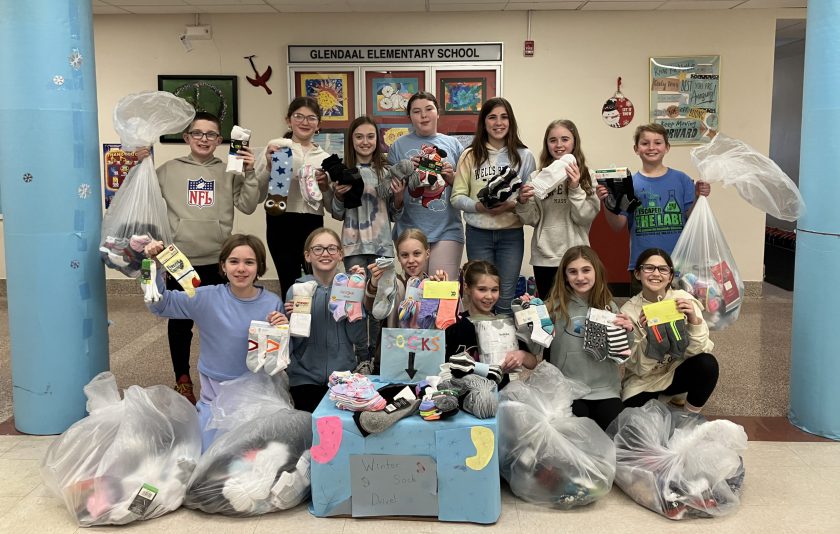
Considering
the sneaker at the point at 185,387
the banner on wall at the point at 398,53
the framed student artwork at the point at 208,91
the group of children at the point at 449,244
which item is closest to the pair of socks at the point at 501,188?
the group of children at the point at 449,244

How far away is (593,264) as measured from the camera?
284cm

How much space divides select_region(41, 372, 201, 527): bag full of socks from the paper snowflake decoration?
4.25ft

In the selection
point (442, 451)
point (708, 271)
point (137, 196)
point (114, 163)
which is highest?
point (114, 163)

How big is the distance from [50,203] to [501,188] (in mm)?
1860

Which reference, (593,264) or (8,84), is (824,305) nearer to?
(593,264)

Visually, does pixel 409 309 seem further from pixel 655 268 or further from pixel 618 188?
pixel 618 188

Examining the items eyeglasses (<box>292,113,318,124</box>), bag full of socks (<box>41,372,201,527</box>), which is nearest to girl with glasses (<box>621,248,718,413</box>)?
eyeglasses (<box>292,113,318,124</box>)

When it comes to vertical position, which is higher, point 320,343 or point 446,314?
point 446,314

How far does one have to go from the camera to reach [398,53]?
582cm

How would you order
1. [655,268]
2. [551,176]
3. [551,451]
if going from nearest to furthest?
[551,451]
[655,268]
[551,176]

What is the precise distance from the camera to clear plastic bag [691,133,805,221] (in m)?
2.93

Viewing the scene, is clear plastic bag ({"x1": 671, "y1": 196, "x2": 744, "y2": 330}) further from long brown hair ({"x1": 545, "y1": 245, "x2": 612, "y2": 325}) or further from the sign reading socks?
Answer: the sign reading socks

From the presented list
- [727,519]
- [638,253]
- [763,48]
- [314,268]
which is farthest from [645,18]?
[727,519]

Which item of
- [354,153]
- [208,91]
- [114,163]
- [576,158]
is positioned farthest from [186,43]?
[576,158]
